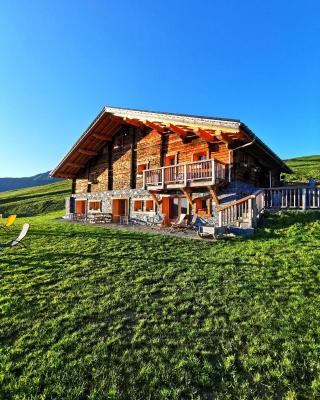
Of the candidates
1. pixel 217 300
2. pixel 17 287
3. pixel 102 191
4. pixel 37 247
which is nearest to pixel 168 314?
pixel 217 300

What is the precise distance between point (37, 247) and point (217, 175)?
9711 millimetres

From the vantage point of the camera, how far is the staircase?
1211 cm

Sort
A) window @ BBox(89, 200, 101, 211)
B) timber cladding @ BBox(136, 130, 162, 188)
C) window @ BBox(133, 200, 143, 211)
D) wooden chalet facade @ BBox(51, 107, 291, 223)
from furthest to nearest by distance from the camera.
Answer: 1. window @ BBox(89, 200, 101, 211)
2. window @ BBox(133, 200, 143, 211)
3. timber cladding @ BBox(136, 130, 162, 188)
4. wooden chalet facade @ BBox(51, 107, 291, 223)

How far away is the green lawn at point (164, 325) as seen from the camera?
4.05 metres

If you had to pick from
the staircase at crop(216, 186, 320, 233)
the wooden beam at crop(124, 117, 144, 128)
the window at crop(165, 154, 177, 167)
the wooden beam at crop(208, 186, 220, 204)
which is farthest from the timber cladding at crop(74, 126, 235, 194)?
the staircase at crop(216, 186, 320, 233)

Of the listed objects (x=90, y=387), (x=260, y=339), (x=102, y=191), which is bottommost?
(x=90, y=387)

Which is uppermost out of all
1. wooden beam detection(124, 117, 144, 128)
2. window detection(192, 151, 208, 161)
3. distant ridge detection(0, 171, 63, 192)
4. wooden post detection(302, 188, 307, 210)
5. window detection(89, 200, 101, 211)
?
distant ridge detection(0, 171, 63, 192)

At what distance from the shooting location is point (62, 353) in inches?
184

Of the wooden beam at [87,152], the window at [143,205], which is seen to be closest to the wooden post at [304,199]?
the window at [143,205]

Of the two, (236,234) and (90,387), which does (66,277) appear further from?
(236,234)

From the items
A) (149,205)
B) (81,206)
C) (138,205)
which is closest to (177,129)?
(149,205)

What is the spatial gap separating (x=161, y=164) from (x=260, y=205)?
7607mm

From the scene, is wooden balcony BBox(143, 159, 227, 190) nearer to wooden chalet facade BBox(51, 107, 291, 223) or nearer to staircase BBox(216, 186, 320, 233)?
wooden chalet facade BBox(51, 107, 291, 223)

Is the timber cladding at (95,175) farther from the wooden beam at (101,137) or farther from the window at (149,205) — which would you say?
the window at (149,205)
